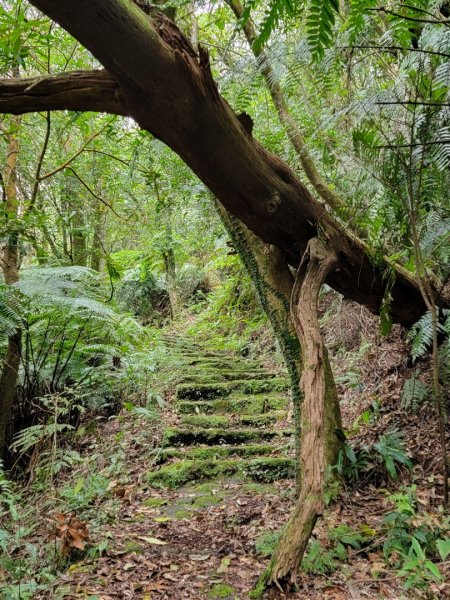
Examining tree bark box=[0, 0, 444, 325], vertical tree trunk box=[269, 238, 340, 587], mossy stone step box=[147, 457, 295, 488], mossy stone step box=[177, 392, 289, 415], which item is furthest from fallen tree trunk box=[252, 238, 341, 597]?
mossy stone step box=[177, 392, 289, 415]

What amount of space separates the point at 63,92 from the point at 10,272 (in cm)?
241

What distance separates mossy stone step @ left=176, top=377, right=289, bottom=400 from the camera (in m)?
5.57

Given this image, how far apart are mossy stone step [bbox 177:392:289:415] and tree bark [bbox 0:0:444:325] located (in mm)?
2171

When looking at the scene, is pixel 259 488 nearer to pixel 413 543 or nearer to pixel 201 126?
pixel 413 543

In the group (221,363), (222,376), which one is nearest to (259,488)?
(222,376)

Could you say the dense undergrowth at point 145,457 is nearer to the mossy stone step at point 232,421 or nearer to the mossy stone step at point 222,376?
the mossy stone step at point 222,376

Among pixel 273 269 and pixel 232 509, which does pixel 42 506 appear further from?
pixel 273 269

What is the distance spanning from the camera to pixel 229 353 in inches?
313

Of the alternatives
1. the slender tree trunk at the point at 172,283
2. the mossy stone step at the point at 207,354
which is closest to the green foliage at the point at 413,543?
the mossy stone step at the point at 207,354

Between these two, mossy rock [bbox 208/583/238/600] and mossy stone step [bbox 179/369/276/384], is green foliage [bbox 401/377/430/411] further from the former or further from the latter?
mossy stone step [bbox 179/369/276/384]

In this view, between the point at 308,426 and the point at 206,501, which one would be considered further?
the point at 206,501

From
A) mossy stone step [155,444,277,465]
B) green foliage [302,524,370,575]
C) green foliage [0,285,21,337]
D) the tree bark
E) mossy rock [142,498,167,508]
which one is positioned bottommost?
mossy rock [142,498,167,508]

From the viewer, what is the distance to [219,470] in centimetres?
388

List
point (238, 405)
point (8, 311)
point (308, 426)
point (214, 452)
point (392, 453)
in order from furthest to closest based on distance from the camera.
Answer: point (238, 405) → point (214, 452) → point (8, 311) → point (392, 453) → point (308, 426)
